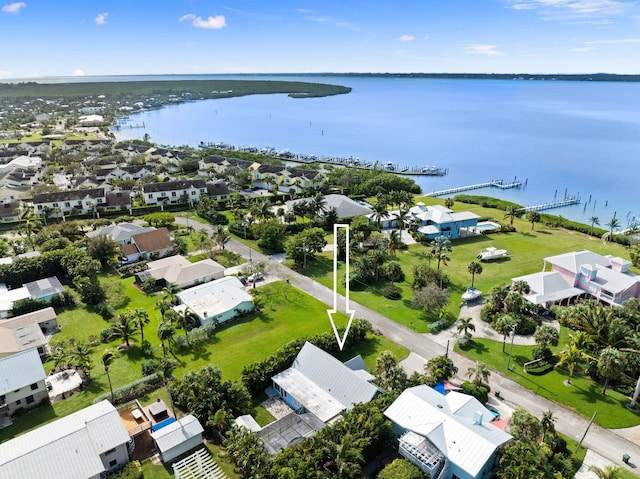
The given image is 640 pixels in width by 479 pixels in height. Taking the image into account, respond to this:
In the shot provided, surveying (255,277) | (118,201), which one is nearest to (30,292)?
(255,277)

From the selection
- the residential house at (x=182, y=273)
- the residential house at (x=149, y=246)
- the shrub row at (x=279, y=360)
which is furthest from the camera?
the residential house at (x=149, y=246)

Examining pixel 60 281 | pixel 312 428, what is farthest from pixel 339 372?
pixel 60 281

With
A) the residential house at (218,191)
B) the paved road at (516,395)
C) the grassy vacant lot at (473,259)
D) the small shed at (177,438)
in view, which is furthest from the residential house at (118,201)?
the small shed at (177,438)

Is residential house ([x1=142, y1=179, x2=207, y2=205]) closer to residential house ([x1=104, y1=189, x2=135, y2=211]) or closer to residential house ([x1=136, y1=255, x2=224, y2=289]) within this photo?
residential house ([x1=104, y1=189, x2=135, y2=211])

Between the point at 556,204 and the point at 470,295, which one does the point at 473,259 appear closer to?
the point at 470,295

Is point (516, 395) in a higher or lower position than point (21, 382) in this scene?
lower

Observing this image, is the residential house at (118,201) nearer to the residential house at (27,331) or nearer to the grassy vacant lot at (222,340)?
the grassy vacant lot at (222,340)

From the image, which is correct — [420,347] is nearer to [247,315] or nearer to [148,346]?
[247,315]
